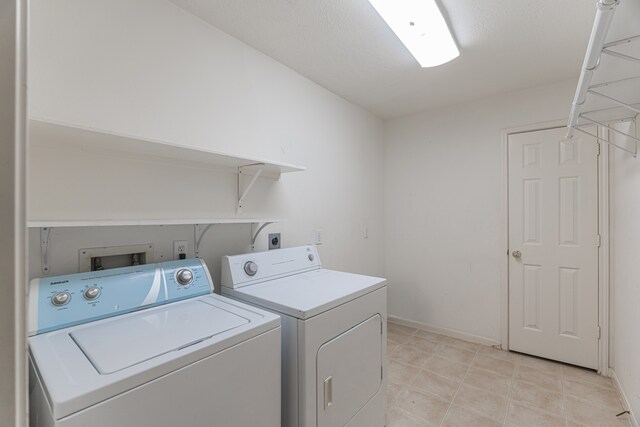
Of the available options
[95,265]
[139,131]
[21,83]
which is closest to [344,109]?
[139,131]

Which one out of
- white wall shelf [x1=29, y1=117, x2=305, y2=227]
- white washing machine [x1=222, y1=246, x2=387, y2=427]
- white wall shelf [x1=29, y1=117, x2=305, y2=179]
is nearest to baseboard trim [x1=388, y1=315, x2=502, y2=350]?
white washing machine [x1=222, y1=246, x2=387, y2=427]

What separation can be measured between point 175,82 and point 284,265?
1.24 meters

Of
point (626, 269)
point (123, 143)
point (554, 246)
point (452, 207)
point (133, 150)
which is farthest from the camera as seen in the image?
point (452, 207)

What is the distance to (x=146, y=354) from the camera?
88cm

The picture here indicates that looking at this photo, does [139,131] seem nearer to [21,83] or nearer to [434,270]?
[21,83]

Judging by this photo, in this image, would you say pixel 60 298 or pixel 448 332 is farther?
pixel 448 332

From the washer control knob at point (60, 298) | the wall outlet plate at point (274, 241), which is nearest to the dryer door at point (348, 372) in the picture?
the wall outlet plate at point (274, 241)

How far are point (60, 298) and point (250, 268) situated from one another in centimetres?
83

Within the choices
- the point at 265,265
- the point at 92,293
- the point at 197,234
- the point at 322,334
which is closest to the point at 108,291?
the point at 92,293

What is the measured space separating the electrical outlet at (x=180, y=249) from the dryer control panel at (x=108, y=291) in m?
0.13

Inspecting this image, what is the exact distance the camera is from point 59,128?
1.04m

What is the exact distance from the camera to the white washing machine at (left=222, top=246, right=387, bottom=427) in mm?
1261

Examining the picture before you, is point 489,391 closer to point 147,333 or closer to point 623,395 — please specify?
point 623,395

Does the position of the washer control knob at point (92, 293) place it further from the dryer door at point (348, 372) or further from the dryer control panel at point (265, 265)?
the dryer door at point (348, 372)
